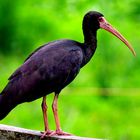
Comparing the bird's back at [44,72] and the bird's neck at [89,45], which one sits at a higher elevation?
the bird's neck at [89,45]

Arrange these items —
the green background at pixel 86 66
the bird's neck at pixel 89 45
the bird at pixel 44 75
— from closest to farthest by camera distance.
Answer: the bird at pixel 44 75 → the bird's neck at pixel 89 45 → the green background at pixel 86 66

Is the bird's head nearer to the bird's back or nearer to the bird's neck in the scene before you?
the bird's neck

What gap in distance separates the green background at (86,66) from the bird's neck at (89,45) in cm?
411

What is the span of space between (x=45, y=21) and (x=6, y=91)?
7.56 metres

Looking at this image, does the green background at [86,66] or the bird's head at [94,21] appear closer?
the bird's head at [94,21]

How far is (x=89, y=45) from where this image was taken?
11.1 meters

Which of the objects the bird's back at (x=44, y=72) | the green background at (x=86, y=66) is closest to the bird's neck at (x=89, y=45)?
the bird's back at (x=44, y=72)

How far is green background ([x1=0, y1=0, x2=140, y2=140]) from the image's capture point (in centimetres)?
1597

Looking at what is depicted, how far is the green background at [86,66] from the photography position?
16.0m

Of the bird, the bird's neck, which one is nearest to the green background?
the bird's neck

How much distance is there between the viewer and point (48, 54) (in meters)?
10.5

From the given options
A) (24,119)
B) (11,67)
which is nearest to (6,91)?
(24,119)

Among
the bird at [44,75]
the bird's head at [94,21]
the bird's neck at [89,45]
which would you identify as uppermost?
the bird's head at [94,21]

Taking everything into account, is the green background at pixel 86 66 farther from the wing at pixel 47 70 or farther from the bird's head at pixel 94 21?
the wing at pixel 47 70
